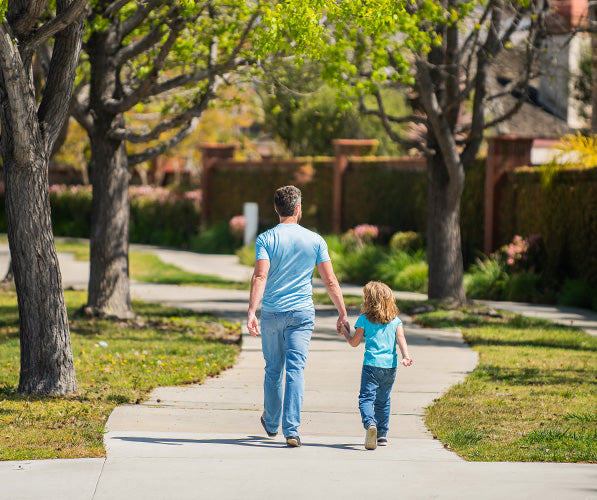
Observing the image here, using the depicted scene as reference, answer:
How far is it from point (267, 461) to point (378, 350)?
122cm

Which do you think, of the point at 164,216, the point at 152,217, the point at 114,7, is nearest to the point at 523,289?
the point at 114,7

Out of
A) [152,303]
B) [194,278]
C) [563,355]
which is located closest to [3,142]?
[563,355]

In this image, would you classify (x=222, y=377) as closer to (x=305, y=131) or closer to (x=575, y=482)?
(x=575, y=482)

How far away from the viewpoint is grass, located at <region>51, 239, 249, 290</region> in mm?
18375

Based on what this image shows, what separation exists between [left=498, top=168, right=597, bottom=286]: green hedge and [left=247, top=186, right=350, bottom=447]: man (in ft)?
31.5

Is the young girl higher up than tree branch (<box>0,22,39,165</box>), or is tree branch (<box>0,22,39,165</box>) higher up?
tree branch (<box>0,22,39,165</box>)

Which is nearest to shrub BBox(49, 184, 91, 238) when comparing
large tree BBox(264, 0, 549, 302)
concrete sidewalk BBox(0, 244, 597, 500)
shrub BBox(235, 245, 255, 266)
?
shrub BBox(235, 245, 255, 266)

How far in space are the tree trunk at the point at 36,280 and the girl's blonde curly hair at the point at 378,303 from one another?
2685 mm

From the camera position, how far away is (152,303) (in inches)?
582

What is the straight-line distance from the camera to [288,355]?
6.25m

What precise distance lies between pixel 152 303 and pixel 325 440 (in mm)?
8714

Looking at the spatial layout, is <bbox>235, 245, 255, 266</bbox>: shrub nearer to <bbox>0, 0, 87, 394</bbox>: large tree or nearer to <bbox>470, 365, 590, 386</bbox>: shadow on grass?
<bbox>470, 365, 590, 386</bbox>: shadow on grass

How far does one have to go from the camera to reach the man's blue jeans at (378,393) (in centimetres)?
638

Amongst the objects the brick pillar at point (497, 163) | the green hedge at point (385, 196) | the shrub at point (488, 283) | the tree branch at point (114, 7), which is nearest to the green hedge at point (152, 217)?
the green hedge at point (385, 196)
